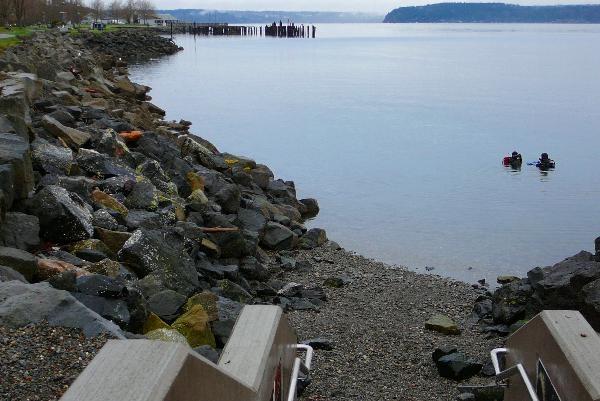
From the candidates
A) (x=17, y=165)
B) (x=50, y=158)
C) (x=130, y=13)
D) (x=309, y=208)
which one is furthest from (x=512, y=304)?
(x=130, y=13)

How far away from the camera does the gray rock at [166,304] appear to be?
19.8ft

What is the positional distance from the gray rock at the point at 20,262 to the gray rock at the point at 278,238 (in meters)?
5.96

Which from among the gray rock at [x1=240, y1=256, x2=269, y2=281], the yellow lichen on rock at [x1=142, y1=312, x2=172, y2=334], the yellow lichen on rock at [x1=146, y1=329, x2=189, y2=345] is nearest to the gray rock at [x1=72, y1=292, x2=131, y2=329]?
the yellow lichen on rock at [x1=146, y1=329, x2=189, y2=345]

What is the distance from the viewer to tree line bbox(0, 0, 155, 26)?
5081 cm

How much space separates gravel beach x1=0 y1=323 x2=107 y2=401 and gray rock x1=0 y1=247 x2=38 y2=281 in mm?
1946

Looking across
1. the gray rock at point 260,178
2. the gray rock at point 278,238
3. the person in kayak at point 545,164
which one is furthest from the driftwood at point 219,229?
the person in kayak at point 545,164

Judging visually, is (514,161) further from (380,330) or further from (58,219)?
(58,219)

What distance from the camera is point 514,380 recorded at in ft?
9.03

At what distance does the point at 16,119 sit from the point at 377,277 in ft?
16.8

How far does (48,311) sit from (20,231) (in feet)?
9.57

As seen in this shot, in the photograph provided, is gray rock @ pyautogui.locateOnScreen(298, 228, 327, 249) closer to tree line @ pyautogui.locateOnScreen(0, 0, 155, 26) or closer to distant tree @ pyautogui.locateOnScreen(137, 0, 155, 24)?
tree line @ pyautogui.locateOnScreen(0, 0, 155, 26)

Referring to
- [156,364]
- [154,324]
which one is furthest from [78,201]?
[156,364]

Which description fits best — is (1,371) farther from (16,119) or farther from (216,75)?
(216,75)

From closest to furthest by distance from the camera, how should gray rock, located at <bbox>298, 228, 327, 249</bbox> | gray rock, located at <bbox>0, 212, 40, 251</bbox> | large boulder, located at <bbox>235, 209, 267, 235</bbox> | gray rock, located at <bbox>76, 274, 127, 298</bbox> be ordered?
gray rock, located at <bbox>76, 274, 127, 298</bbox> → gray rock, located at <bbox>0, 212, 40, 251</bbox> → large boulder, located at <bbox>235, 209, 267, 235</bbox> → gray rock, located at <bbox>298, 228, 327, 249</bbox>
